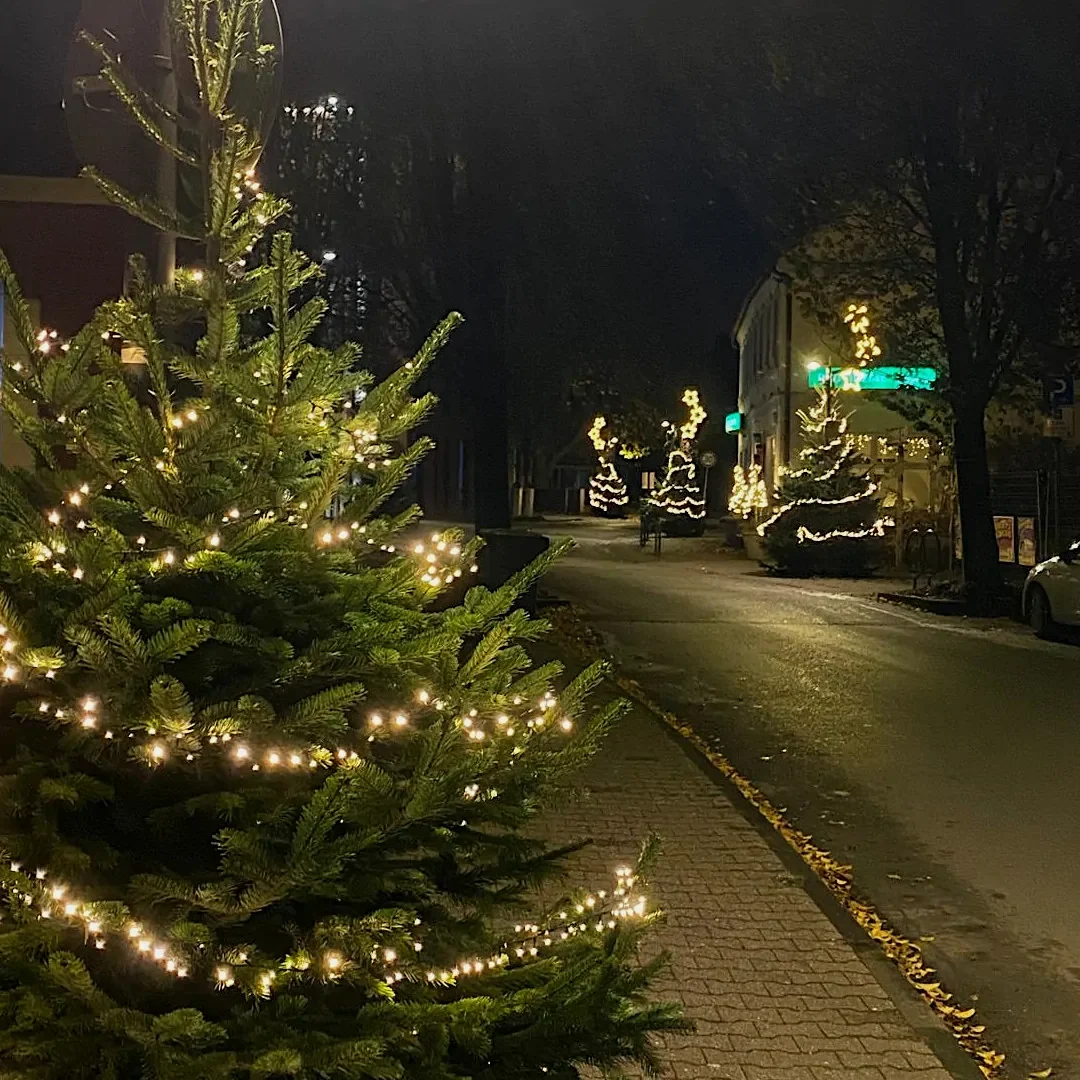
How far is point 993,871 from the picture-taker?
693 centimetres

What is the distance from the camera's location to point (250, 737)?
99.5 inches

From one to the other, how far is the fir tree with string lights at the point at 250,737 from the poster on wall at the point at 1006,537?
68.9 ft

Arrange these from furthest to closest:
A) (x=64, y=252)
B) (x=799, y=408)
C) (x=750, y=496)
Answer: (x=799, y=408)
(x=750, y=496)
(x=64, y=252)

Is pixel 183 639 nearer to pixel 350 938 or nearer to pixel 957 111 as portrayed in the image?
pixel 350 938

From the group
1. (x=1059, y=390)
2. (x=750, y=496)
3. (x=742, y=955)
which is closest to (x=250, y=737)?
(x=742, y=955)

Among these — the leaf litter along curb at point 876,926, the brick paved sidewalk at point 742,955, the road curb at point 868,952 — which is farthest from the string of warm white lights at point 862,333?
the brick paved sidewalk at point 742,955

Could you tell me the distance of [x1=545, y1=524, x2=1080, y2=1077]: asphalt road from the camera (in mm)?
5727

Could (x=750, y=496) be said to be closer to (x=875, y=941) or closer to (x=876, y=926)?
(x=876, y=926)

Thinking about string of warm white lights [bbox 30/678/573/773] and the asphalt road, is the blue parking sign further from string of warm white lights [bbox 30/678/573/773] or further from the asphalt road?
string of warm white lights [bbox 30/678/573/773]

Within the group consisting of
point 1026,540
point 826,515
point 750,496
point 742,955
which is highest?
point 750,496

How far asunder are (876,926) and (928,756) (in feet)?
12.4

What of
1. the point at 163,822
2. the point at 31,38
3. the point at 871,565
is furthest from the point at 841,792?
the point at 871,565

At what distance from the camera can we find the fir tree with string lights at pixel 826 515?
2695cm

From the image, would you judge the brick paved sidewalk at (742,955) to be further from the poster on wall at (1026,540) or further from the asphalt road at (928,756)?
the poster on wall at (1026,540)
